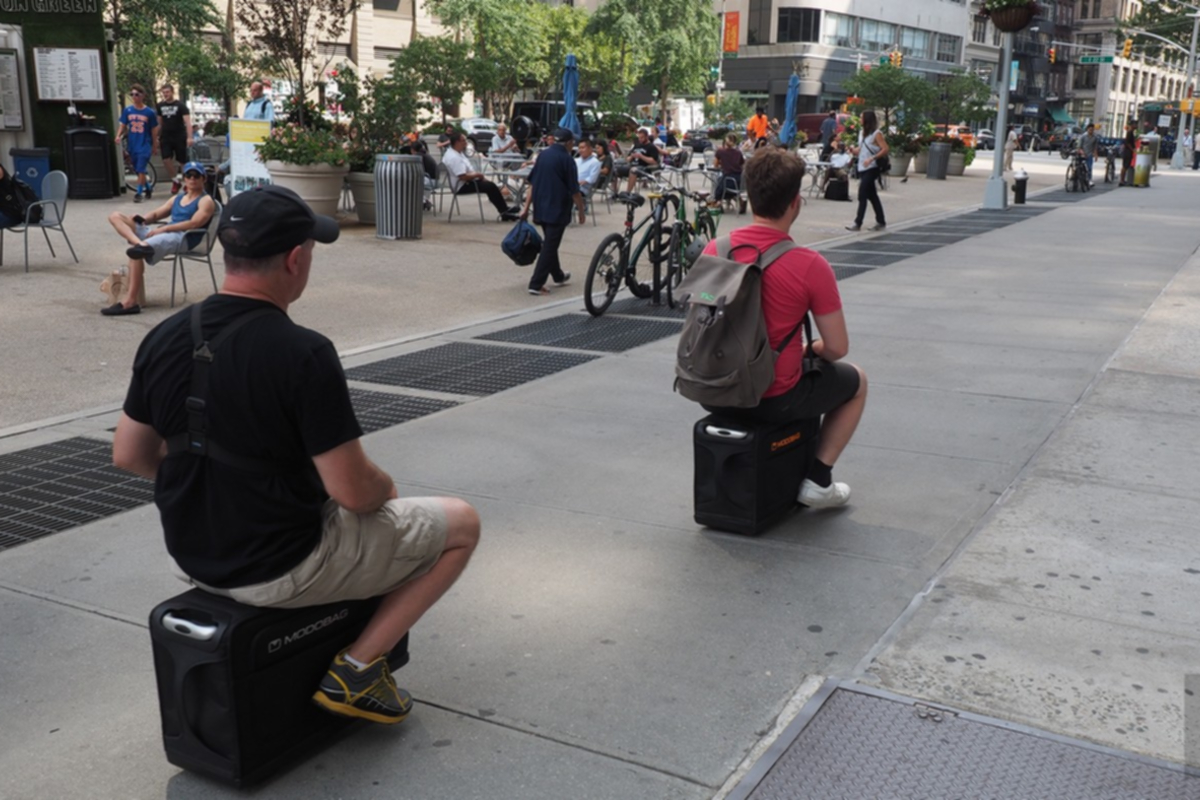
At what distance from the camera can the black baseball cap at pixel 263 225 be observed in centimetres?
288

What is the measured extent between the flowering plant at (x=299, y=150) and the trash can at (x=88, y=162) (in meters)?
5.09

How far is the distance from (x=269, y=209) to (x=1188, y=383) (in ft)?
23.0

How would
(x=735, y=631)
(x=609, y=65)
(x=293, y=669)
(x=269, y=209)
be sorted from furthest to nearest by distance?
1. (x=609, y=65)
2. (x=735, y=631)
3. (x=293, y=669)
4. (x=269, y=209)

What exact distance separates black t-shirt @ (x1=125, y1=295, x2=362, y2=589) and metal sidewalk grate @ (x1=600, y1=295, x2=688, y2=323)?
7.70 meters

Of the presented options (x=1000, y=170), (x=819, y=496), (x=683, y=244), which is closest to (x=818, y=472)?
(x=819, y=496)

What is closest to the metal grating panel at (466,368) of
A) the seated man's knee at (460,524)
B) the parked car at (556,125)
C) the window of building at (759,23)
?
the seated man's knee at (460,524)

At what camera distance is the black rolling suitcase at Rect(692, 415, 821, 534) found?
4938 mm

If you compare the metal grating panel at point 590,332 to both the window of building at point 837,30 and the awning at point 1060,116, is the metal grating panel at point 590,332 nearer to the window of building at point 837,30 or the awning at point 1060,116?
the window of building at point 837,30

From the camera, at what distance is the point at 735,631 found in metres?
4.12

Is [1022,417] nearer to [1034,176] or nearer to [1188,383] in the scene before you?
[1188,383]

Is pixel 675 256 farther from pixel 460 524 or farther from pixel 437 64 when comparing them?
pixel 437 64

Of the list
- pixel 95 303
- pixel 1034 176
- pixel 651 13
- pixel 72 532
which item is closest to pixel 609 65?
pixel 651 13

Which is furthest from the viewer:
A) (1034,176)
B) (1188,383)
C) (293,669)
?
(1034,176)

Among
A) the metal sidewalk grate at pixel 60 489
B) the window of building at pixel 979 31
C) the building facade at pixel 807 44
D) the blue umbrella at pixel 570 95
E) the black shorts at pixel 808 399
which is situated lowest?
the metal sidewalk grate at pixel 60 489
